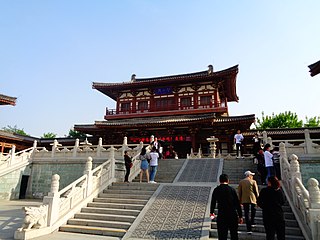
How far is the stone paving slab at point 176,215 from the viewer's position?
588cm

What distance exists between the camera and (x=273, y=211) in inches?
179

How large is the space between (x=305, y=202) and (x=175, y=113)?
16.5 meters

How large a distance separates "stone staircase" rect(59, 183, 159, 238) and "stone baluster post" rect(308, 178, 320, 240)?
4.36 m

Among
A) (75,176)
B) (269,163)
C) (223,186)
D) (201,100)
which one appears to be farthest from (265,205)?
(201,100)

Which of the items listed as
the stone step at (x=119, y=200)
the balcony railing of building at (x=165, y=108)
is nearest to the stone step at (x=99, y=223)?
the stone step at (x=119, y=200)

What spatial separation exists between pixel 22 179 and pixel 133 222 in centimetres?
1194

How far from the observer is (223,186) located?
4688 millimetres

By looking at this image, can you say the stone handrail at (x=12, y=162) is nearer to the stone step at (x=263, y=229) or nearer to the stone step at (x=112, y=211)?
the stone step at (x=112, y=211)

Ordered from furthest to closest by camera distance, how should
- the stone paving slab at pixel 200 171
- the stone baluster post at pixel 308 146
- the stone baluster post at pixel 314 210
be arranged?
the stone baluster post at pixel 308 146
the stone paving slab at pixel 200 171
the stone baluster post at pixel 314 210

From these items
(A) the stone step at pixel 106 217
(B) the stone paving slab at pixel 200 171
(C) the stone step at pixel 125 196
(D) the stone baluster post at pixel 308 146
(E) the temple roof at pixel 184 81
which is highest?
(E) the temple roof at pixel 184 81

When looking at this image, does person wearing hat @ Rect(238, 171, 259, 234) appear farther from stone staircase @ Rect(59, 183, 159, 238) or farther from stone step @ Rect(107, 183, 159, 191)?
stone step @ Rect(107, 183, 159, 191)

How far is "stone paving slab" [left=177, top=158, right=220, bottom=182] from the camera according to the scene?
1057 centimetres

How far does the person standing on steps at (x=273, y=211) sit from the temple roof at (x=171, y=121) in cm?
1407

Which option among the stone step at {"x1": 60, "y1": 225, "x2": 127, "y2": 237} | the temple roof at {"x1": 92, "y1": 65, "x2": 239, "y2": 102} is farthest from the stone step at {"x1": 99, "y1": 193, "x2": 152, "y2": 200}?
the temple roof at {"x1": 92, "y1": 65, "x2": 239, "y2": 102}
